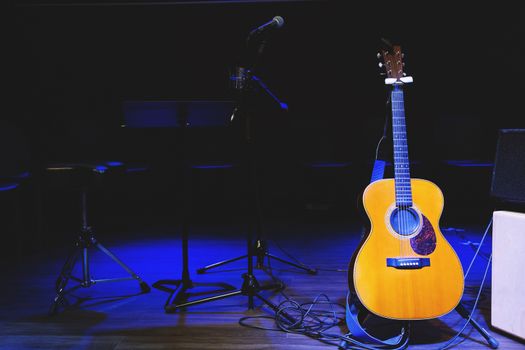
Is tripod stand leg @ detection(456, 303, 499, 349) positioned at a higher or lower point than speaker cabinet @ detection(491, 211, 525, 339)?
lower

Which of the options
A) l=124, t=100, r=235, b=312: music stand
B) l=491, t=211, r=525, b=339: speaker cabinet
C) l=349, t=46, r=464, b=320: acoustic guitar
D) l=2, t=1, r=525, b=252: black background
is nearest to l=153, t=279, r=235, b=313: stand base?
l=124, t=100, r=235, b=312: music stand

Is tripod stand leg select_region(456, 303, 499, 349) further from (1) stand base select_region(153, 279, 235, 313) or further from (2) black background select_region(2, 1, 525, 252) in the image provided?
(2) black background select_region(2, 1, 525, 252)

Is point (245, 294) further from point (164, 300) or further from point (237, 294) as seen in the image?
point (164, 300)

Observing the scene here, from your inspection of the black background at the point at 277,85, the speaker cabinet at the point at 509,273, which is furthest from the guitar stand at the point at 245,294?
the black background at the point at 277,85

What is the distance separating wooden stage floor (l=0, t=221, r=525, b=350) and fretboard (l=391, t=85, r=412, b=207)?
623 millimetres

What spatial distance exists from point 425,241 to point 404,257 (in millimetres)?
118

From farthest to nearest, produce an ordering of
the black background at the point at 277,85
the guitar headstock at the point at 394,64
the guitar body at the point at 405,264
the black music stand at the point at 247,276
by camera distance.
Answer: the black background at the point at 277,85, the black music stand at the point at 247,276, the guitar headstock at the point at 394,64, the guitar body at the point at 405,264

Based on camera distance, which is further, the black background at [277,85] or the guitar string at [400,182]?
the black background at [277,85]

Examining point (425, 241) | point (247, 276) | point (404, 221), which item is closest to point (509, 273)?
point (425, 241)

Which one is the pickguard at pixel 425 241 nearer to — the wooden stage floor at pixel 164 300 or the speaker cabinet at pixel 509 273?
the speaker cabinet at pixel 509 273

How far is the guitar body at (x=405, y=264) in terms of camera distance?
1835 mm

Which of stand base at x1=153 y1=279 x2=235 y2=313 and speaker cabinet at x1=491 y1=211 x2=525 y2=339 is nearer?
speaker cabinet at x1=491 y1=211 x2=525 y2=339

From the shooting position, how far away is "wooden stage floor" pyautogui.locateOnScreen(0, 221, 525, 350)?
198 centimetres

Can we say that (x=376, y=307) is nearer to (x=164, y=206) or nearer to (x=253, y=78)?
(x=253, y=78)
